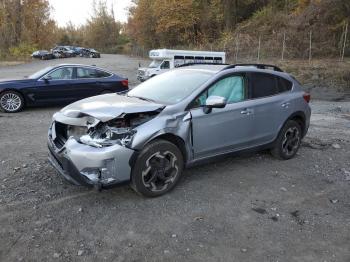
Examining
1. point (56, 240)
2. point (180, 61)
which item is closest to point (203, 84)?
point (56, 240)

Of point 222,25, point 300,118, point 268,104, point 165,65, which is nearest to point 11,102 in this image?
point 268,104

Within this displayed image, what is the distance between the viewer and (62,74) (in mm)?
11633

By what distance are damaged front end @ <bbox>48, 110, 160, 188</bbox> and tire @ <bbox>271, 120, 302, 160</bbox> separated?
2.69 metres

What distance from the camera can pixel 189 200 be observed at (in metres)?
4.93

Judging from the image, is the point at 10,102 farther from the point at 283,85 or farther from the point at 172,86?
the point at 283,85

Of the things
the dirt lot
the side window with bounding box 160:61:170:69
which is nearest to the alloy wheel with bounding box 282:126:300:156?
the dirt lot

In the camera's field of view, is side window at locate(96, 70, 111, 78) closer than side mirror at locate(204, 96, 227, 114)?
No

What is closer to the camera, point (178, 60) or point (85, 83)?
point (85, 83)

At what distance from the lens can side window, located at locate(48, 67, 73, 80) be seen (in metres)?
11.4

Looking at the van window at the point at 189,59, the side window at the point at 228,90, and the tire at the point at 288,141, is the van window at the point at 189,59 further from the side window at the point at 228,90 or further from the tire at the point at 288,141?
the side window at the point at 228,90

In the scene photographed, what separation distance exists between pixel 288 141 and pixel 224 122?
5.90ft

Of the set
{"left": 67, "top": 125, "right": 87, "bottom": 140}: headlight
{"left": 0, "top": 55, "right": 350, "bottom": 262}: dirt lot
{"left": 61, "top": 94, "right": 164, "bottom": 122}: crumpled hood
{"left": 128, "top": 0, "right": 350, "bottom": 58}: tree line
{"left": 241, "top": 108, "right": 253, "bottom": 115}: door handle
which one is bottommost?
{"left": 0, "top": 55, "right": 350, "bottom": 262}: dirt lot

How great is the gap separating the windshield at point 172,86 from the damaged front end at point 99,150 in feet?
2.25

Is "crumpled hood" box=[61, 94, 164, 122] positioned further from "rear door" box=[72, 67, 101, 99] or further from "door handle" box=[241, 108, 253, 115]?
"rear door" box=[72, 67, 101, 99]
